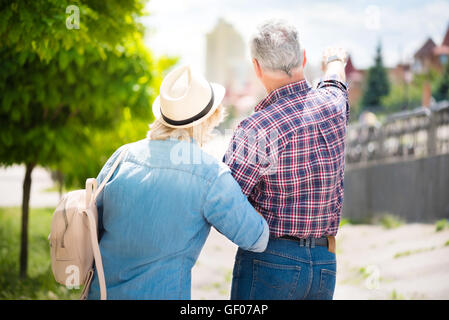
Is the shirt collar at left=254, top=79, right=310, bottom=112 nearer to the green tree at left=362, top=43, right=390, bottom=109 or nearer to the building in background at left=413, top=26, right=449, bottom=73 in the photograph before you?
the building in background at left=413, top=26, right=449, bottom=73

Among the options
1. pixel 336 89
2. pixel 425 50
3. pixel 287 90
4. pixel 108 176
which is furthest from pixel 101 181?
pixel 425 50

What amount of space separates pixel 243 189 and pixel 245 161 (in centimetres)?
12

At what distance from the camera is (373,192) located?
10383 mm

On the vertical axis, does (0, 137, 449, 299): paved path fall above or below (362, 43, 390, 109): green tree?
below

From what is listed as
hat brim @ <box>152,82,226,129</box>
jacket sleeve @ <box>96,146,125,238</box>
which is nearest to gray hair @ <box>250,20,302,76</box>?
hat brim @ <box>152,82,226,129</box>

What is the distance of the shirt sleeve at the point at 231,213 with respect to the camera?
68.4 inches

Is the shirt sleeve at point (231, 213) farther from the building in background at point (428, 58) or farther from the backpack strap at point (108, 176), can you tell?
the building in background at point (428, 58)

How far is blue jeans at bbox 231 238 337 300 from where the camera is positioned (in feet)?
6.71

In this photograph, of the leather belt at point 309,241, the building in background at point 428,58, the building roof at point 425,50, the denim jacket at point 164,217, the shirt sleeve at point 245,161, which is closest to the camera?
the denim jacket at point 164,217

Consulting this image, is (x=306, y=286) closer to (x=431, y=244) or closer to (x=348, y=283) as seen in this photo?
(x=348, y=283)

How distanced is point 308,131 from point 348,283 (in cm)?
404

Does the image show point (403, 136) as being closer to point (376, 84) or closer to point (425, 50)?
point (425, 50)

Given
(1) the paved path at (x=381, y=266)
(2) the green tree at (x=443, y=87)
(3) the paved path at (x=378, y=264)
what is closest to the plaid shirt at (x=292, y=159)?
(3) the paved path at (x=378, y=264)
